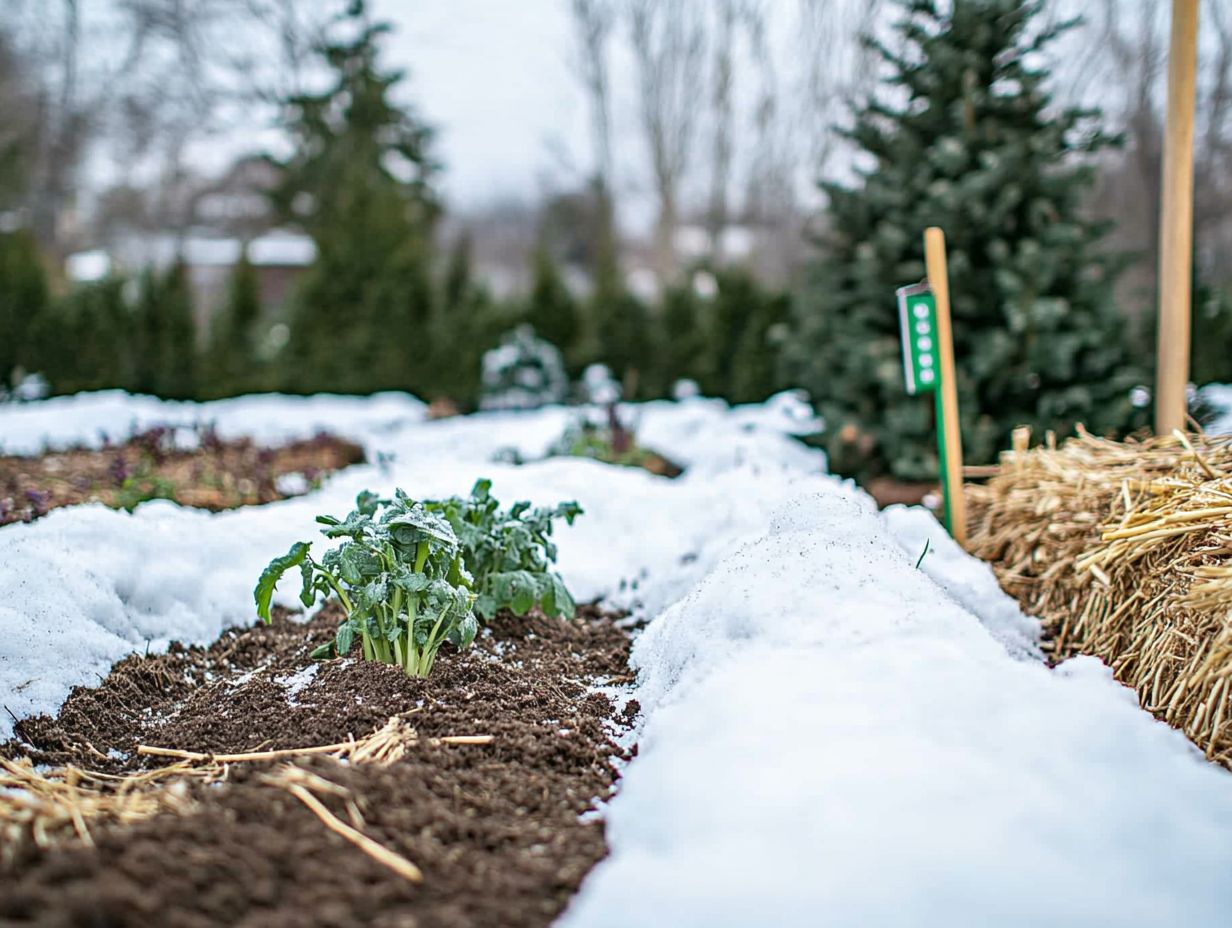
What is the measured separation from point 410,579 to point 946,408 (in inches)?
98.5

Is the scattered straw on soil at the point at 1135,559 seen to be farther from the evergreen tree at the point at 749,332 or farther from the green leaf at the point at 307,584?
the evergreen tree at the point at 749,332

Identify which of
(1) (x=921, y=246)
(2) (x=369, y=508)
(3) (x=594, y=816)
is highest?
(1) (x=921, y=246)

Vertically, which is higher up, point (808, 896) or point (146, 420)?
point (146, 420)

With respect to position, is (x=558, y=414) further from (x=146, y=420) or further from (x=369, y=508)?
(x=369, y=508)

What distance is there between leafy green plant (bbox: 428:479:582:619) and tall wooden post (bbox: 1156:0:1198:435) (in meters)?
3.18

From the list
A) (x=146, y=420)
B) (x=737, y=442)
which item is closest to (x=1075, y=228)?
(x=737, y=442)

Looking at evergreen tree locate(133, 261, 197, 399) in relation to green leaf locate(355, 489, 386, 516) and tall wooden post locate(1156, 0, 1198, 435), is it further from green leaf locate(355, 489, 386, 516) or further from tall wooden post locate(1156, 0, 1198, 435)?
tall wooden post locate(1156, 0, 1198, 435)

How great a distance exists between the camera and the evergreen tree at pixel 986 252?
4812 millimetres

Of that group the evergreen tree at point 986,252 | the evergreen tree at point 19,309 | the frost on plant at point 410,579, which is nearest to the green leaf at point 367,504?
the frost on plant at point 410,579

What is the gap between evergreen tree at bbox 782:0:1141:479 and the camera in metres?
4.81

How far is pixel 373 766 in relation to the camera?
75.7 inches

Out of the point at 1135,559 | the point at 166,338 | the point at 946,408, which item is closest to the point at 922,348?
the point at 946,408

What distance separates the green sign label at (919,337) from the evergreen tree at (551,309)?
8084 millimetres

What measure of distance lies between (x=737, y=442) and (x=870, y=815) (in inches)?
175
